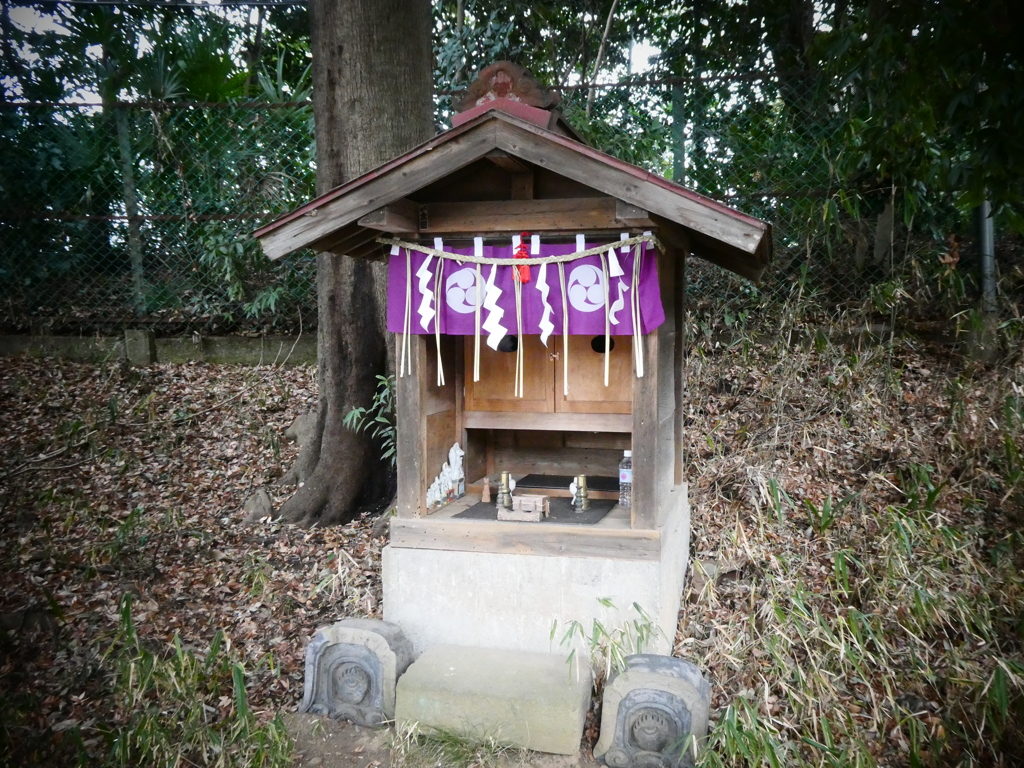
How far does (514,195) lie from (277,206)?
486 cm

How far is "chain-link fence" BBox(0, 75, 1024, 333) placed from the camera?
23.9 ft

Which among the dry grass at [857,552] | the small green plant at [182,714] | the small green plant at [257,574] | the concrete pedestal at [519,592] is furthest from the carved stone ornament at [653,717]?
the small green plant at [257,574]

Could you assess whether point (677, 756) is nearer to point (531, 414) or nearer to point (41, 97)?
point (531, 414)

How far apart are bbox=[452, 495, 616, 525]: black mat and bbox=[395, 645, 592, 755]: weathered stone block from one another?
0.82 m

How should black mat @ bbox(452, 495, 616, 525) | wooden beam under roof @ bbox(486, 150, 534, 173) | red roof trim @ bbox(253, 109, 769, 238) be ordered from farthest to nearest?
black mat @ bbox(452, 495, 616, 525), wooden beam under roof @ bbox(486, 150, 534, 173), red roof trim @ bbox(253, 109, 769, 238)

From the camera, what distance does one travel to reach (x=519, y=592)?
14.3ft

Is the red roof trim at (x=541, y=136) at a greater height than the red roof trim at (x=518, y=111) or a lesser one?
lesser

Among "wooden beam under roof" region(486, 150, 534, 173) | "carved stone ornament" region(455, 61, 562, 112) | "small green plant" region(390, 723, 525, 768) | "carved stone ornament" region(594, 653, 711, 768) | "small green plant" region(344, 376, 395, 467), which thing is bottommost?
"small green plant" region(390, 723, 525, 768)

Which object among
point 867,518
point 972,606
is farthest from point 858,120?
point 972,606

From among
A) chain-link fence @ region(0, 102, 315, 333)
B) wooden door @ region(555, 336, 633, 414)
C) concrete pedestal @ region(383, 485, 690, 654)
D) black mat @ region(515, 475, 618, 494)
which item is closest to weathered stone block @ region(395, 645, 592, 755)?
concrete pedestal @ region(383, 485, 690, 654)

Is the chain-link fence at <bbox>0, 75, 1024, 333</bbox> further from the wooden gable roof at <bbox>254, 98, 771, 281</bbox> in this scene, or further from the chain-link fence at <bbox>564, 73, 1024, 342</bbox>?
the wooden gable roof at <bbox>254, 98, 771, 281</bbox>

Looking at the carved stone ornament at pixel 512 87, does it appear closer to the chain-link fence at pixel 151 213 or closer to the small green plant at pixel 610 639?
the small green plant at pixel 610 639

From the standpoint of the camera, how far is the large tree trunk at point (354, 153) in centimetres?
594

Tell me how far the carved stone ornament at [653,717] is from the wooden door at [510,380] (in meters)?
1.74
